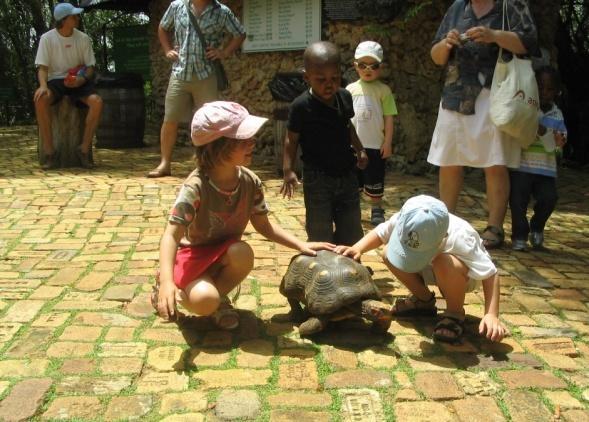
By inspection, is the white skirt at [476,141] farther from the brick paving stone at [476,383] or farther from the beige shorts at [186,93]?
the beige shorts at [186,93]

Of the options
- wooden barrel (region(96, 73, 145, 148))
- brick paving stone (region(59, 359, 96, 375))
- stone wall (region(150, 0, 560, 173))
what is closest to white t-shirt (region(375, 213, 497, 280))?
brick paving stone (region(59, 359, 96, 375))

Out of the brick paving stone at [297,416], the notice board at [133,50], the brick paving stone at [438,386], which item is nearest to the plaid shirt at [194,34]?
the brick paving stone at [438,386]

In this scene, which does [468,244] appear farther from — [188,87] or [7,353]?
[188,87]

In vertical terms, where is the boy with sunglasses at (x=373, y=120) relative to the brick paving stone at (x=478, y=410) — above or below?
above

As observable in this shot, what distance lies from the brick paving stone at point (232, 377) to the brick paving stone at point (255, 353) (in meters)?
0.07

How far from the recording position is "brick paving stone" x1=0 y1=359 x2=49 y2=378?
2.81 metres

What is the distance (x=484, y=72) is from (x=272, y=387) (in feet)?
9.97

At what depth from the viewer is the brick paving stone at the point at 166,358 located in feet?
9.58

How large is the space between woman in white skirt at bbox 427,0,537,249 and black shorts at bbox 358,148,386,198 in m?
0.69

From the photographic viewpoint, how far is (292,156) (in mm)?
3938

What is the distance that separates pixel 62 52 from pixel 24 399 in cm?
641

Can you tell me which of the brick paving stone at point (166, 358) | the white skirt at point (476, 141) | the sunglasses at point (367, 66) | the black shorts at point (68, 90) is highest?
the sunglasses at point (367, 66)

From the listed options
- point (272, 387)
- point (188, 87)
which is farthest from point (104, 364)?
point (188, 87)

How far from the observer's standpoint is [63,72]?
8258 mm
